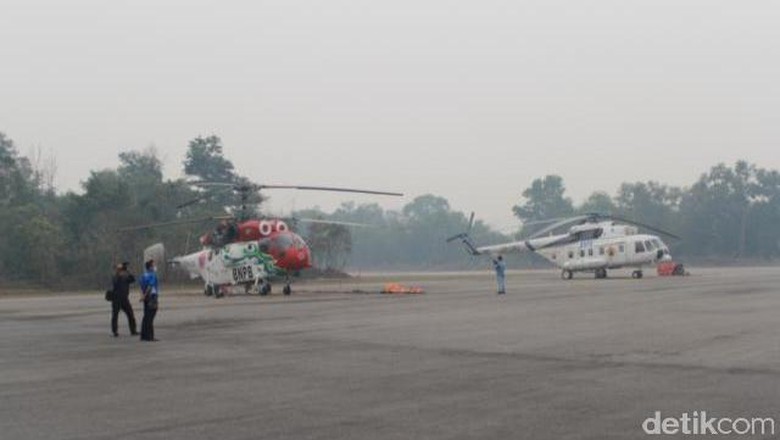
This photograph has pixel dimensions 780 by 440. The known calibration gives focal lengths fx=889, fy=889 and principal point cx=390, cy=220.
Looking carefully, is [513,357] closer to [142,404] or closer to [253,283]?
[142,404]

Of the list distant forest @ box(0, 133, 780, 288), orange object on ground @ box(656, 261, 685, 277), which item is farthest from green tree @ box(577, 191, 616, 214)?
orange object on ground @ box(656, 261, 685, 277)

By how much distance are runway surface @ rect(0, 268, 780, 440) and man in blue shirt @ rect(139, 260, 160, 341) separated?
497mm

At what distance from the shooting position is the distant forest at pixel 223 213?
63.2m

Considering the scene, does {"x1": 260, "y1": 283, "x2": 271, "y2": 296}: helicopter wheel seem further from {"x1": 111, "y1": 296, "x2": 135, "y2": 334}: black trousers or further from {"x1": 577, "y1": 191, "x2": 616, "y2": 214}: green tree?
{"x1": 577, "y1": 191, "x2": 616, "y2": 214}: green tree

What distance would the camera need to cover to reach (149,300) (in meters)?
17.5

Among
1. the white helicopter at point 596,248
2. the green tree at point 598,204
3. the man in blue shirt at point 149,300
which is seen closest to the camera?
the man in blue shirt at point 149,300

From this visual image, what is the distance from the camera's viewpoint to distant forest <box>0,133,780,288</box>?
63156mm

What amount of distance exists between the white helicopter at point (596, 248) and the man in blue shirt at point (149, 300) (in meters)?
31.4

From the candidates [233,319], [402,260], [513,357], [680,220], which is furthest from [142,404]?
[402,260]

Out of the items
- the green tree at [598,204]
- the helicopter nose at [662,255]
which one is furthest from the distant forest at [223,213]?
the helicopter nose at [662,255]

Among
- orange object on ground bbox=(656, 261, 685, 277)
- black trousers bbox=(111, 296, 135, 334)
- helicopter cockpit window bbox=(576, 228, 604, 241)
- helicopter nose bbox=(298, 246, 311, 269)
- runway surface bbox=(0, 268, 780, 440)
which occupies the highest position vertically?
helicopter cockpit window bbox=(576, 228, 604, 241)

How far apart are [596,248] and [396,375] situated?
130 feet

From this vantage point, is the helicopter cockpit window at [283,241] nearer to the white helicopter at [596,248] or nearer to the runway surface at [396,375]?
the runway surface at [396,375]

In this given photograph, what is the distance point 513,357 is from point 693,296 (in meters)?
15.5
